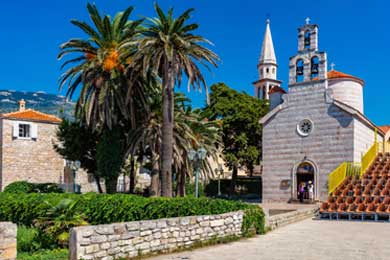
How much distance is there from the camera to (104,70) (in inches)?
997

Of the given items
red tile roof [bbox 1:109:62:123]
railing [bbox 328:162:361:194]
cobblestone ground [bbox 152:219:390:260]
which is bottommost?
cobblestone ground [bbox 152:219:390:260]

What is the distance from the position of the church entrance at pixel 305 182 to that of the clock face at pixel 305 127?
82.1 inches

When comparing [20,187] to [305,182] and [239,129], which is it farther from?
[239,129]

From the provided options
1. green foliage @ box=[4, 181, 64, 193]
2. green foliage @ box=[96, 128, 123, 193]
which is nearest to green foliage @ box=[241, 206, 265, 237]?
green foliage @ box=[96, 128, 123, 193]

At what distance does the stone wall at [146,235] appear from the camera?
9.05 m

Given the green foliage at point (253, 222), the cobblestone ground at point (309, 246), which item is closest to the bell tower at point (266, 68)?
the cobblestone ground at point (309, 246)

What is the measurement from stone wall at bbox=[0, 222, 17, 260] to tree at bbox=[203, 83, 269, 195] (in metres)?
32.1

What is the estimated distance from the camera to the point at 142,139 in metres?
25.5

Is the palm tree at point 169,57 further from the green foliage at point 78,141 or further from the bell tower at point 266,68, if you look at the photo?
the bell tower at point 266,68

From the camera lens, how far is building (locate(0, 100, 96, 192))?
3622 cm

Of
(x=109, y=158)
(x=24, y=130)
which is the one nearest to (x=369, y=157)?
(x=109, y=158)

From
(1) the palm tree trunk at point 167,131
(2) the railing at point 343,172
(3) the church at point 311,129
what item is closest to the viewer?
(1) the palm tree trunk at point 167,131

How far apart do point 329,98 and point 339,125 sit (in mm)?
1959

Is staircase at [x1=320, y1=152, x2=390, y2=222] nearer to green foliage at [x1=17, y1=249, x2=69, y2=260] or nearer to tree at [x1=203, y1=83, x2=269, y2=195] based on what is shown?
green foliage at [x1=17, y1=249, x2=69, y2=260]
